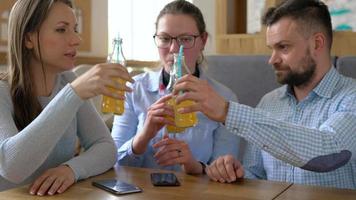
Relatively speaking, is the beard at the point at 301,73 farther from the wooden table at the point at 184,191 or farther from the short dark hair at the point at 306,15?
the wooden table at the point at 184,191

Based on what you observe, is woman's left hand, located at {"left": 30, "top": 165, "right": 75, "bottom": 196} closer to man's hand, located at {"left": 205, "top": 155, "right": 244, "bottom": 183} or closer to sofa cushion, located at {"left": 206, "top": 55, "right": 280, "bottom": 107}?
man's hand, located at {"left": 205, "top": 155, "right": 244, "bottom": 183}

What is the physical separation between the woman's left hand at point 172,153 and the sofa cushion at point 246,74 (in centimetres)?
106

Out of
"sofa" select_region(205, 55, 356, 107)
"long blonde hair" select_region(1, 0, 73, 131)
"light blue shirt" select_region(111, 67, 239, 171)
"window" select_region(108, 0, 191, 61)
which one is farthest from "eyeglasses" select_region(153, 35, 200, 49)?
"window" select_region(108, 0, 191, 61)

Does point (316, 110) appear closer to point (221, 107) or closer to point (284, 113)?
point (284, 113)

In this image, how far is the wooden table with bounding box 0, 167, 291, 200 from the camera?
3.96 ft

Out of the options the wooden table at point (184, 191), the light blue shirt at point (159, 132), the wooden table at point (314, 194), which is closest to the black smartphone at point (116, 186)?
the wooden table at point (184, 191)

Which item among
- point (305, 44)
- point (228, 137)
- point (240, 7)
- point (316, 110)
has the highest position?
point (240, 7)

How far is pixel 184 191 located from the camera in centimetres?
126

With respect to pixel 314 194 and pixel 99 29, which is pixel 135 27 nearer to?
pixel 99 29

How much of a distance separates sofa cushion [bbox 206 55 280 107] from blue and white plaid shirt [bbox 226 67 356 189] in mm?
540

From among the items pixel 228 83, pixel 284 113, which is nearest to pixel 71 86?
pixel 284 113

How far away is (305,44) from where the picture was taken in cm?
186

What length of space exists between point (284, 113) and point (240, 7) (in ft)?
4.63

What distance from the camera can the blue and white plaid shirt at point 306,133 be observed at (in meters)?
1.34
